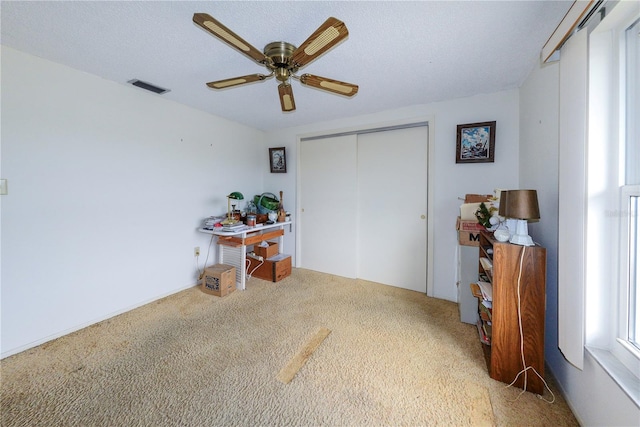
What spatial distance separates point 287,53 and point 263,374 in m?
2.11

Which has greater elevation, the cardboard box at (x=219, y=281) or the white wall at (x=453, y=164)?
the white wall at (x=453, y=164)

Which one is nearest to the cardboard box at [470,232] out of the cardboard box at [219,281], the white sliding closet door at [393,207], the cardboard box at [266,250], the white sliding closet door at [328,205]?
the white sliding closet door at [393,207]

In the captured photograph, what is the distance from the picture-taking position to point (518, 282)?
1385 mm

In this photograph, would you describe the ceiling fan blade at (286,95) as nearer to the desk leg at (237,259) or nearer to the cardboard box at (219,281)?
the desk leg at (237,259)

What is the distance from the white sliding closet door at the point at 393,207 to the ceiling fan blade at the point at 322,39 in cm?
179

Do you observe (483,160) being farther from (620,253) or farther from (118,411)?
(118,411)

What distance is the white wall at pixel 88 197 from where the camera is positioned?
5.56 feet

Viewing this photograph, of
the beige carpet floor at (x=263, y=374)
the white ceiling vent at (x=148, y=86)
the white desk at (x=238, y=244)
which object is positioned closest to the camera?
the beige carpet floor at (x=263, y=374)

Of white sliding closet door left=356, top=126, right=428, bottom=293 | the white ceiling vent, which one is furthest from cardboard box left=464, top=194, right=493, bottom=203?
the white ceiling vent

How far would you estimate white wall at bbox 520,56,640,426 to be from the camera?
3.29 ft

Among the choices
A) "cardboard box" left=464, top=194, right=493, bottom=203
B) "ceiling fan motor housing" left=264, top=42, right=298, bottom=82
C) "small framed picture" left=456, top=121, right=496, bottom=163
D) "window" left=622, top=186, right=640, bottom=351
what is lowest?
"window" left=622, top=186, right=640, bottom=351

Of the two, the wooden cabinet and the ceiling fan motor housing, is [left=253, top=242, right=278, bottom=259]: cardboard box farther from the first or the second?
the wooden cabinet

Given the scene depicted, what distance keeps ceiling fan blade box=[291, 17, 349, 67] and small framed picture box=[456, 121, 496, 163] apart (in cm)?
187

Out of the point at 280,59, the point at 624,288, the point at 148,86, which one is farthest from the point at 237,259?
the point at 624,288
